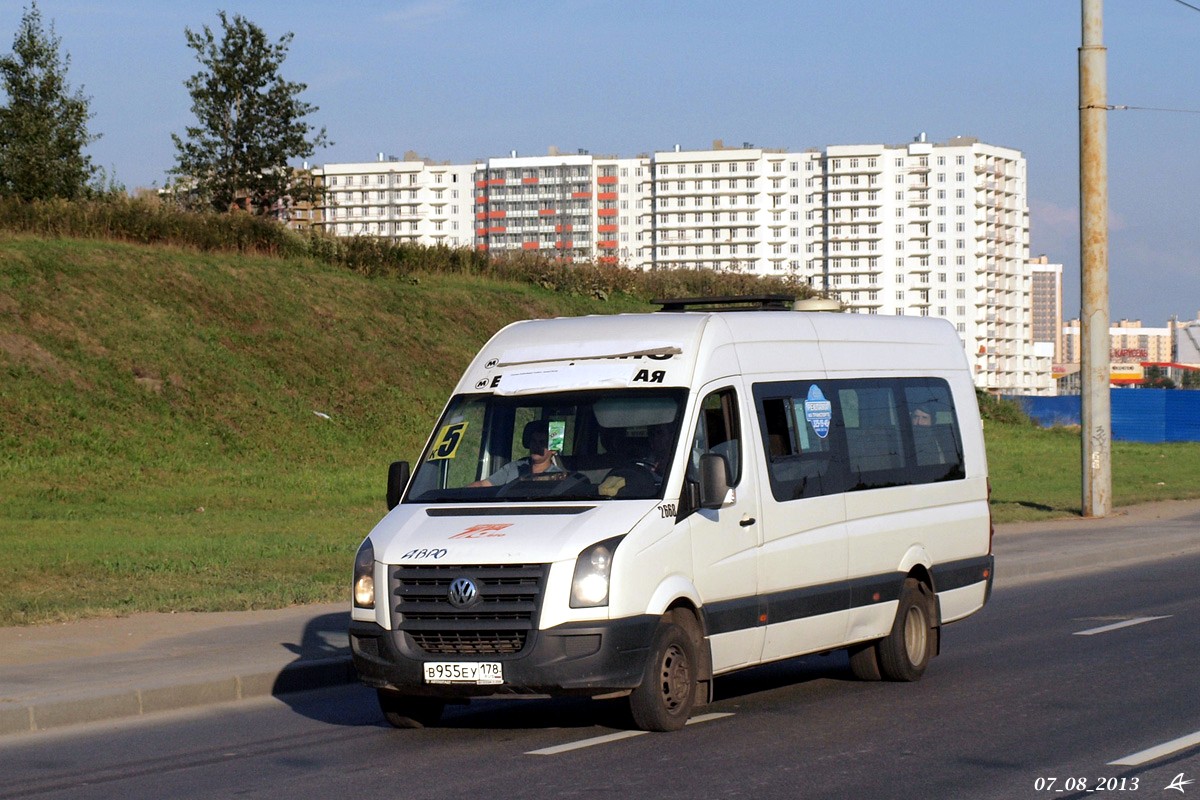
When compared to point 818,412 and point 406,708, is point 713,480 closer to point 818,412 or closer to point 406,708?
point 818,412

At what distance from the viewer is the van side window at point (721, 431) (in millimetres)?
9406

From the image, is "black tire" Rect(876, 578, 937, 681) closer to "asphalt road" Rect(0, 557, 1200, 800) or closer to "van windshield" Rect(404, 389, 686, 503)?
"asphalt road" Rect(0, 557, 1200, 800)

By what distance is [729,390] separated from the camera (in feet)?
31.9

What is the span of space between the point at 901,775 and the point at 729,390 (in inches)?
114

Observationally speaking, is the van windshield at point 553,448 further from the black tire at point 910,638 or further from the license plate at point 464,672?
the black tire at point 910,638

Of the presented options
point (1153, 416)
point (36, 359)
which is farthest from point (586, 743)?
point (1153, 416)

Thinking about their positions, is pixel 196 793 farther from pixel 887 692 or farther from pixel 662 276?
pixel 662 276

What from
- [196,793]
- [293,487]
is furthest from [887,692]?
[293,487]

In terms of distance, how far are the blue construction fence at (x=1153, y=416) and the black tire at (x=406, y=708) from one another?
54330 millimetres

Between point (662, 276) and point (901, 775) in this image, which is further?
point (662, 276)

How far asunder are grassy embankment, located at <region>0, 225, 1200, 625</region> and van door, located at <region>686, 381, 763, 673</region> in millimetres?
6759

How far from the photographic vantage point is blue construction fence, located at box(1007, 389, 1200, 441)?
203 feet

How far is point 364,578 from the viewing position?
8898 millimetres

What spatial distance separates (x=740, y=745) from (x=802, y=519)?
1946 millimetres
